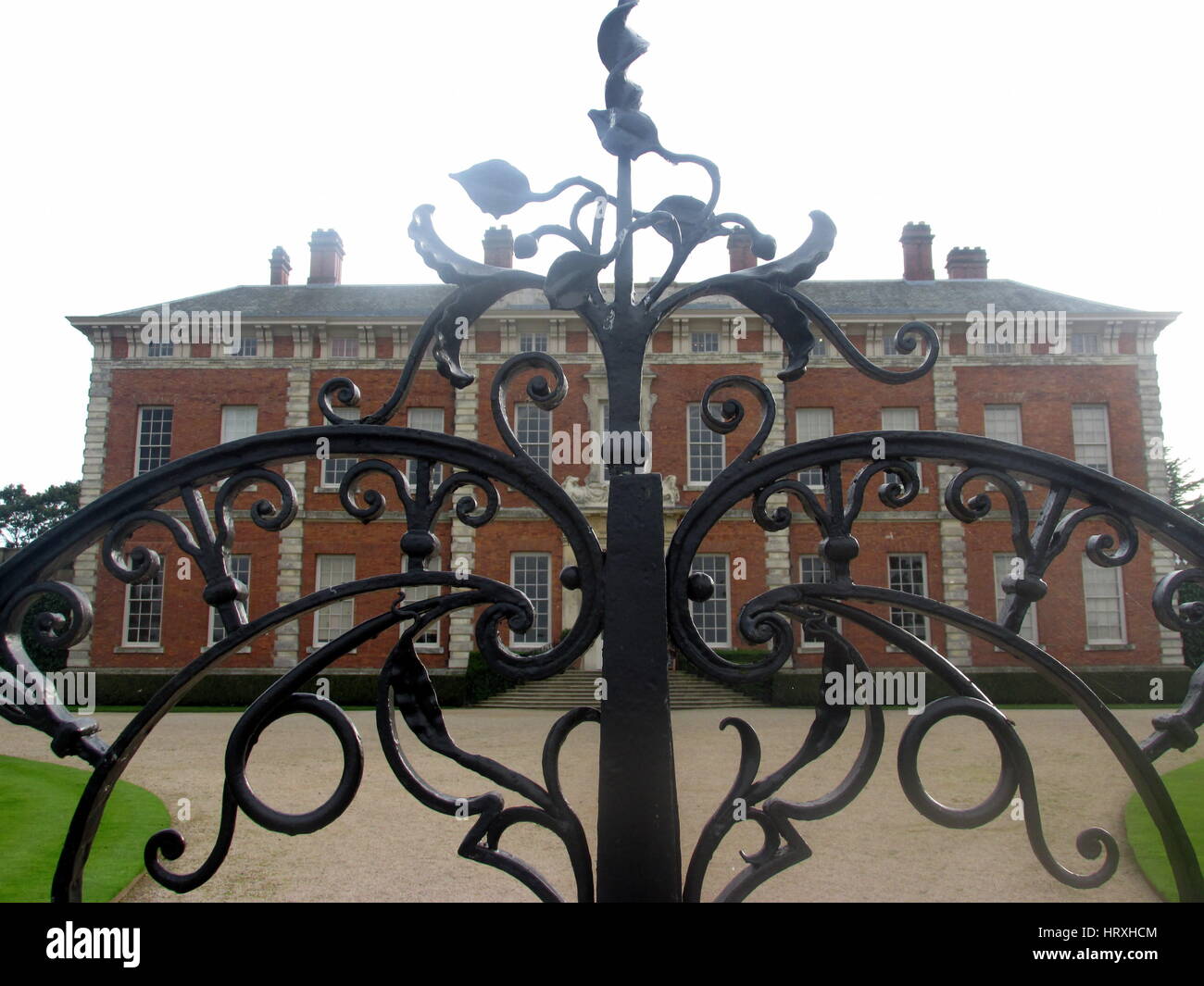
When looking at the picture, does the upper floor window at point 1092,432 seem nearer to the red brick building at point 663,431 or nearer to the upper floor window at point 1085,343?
the red brick building at point 663,431

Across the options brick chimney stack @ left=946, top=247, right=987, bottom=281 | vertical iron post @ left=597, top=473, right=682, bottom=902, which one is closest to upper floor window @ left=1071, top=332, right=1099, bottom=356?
brick chimney stack @ left=946, top=247, right=987, bottom=281

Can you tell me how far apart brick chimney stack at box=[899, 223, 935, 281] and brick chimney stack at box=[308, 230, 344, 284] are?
59.3 feet

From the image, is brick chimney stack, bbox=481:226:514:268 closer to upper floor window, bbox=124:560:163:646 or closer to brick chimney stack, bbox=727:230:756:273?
brick chimney stack, bbox=727:230:756:273

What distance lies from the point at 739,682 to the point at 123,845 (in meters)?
7.56

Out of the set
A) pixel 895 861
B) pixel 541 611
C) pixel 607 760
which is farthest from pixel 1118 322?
pixel 607 760

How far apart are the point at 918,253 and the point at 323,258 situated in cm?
1882

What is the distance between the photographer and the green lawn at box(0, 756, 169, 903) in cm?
611

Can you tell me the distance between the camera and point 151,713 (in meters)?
1.68

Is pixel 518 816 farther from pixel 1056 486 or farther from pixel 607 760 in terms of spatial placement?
pixel 1056 486

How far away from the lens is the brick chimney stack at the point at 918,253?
2645 centimetres

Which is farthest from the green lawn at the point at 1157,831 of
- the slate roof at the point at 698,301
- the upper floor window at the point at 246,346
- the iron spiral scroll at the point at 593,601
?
the upper floor window at the point at 246,346

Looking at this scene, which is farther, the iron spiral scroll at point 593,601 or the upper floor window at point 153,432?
the upper floor window at point 153,432

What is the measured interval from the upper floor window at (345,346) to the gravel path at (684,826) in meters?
12.6
